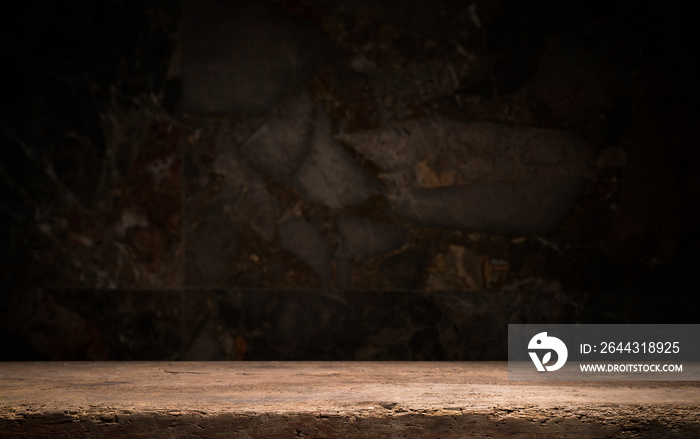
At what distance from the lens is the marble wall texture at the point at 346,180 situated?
2182mm

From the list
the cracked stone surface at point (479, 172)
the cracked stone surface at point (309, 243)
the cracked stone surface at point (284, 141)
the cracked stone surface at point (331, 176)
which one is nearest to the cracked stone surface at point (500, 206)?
the cracked stone surface at point (479, 172)

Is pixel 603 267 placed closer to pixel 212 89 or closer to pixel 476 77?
pixel 476 77

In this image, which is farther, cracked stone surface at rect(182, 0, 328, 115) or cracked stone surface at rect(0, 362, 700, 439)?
cracked stone surface at rect(182, 0, 328, 115)

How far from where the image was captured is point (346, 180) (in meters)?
2.20

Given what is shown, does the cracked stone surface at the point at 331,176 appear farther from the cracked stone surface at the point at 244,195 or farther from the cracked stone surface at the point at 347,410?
the cracked stone surface at the point at 347,410

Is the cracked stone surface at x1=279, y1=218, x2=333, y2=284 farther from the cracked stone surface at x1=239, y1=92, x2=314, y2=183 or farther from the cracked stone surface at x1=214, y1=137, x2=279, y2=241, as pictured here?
the cracked stone surface at x1=239, y1=92, x2=314, y2=183

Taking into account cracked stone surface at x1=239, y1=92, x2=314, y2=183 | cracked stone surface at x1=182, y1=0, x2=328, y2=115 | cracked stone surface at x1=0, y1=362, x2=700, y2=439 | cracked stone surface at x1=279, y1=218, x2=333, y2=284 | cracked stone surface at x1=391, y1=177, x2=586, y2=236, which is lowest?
cracked stone surface at x1=0, y1=362, x2=700, y2=439

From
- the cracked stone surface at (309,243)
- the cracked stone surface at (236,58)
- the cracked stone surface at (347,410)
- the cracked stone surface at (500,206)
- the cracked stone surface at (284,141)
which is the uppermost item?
the cracked stone surface at (236,58)

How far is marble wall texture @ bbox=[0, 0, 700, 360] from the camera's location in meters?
2.18

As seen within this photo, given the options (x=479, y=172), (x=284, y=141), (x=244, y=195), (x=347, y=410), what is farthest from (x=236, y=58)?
(x=347, y=410)

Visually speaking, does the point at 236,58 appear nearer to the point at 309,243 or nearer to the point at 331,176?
the point at 331,176

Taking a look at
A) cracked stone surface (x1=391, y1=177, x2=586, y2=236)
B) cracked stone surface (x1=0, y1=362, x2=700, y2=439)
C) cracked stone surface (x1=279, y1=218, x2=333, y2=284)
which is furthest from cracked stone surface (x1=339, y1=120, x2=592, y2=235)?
cracked stone surface (x1=0, y1=362, x2=700, y2=439)

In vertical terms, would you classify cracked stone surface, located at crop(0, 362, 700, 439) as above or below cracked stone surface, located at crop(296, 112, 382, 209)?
below

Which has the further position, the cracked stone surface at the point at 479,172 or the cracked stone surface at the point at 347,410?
the cracked stone surface at the point at 479,172
